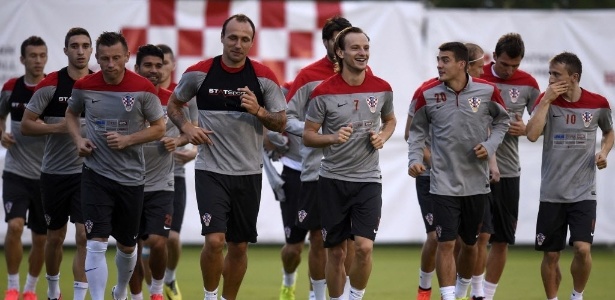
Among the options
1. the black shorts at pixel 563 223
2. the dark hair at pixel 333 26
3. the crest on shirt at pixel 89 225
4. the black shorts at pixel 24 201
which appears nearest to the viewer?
the crest on shirt at pixel 89 225

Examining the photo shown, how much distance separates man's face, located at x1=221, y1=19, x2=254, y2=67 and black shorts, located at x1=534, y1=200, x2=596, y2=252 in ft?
9.09

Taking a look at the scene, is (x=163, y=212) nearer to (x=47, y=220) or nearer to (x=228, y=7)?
(x=47, y=220)

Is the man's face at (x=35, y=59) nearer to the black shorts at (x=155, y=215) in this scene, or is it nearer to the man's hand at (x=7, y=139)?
the man's hand at (x=7, y=139)

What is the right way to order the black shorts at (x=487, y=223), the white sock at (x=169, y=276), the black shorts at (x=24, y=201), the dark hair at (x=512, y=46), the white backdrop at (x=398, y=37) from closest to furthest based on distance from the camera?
the black shorts at (x=487, y=223) < the dark hair at (x=512, y=46) < the black shorts at (x=24, y=201) < the white sock at (x=169, y=276) < the white backdrop at (x=398, y=37)

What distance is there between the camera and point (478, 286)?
9.42 meters

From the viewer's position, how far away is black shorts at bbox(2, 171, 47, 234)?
990 centimetres

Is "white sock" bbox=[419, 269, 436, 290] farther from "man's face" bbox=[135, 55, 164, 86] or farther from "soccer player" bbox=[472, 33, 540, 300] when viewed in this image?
"man's face" bbox=[135, 55, 164, 86]

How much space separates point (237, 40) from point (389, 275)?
502cm

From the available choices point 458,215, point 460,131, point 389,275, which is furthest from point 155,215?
point 389,275

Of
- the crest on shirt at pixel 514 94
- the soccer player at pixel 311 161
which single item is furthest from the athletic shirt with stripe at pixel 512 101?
the soccer player at pixel 311 161

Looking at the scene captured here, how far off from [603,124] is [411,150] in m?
1.63

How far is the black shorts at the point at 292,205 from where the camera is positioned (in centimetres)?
985

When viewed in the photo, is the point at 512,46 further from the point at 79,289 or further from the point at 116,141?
the point at 79,289

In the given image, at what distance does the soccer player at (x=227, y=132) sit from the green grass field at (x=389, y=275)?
2420 millimetres
